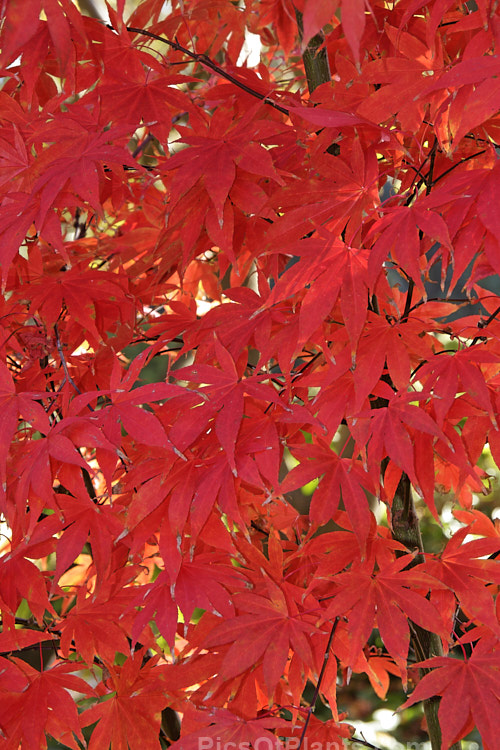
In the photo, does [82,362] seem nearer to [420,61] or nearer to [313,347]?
[313,347]

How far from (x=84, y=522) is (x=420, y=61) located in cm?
58

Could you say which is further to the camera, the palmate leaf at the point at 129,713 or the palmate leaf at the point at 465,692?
the palmate leaf at the point at 129,713

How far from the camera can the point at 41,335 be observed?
932 mm

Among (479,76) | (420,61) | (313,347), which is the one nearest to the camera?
(479,76)

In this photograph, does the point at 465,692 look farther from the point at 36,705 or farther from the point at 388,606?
the point at 36,705

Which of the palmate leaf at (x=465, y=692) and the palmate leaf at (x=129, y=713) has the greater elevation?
the palmate leaf at (x=465, y=692)

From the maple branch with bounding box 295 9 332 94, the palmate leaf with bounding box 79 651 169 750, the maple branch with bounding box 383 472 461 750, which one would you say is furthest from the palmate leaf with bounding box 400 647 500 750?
the maple branch with bounding box 295 9 332 94

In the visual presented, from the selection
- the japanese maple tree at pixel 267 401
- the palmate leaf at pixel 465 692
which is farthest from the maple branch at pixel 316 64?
the palmate leaf at pixel 465 692

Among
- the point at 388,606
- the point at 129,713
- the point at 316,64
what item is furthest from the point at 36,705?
the point at 316,64

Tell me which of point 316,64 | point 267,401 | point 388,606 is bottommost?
point 388,606

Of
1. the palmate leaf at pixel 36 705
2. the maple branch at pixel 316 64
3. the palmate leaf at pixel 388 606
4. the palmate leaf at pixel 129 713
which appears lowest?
the palmate leaf at pixel 129 713

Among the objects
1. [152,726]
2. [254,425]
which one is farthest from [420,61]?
[152,726]

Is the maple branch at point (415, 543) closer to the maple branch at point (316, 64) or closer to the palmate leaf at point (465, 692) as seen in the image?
the palmate leaf at point (465, 692)

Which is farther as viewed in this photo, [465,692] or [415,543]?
[415,543]
